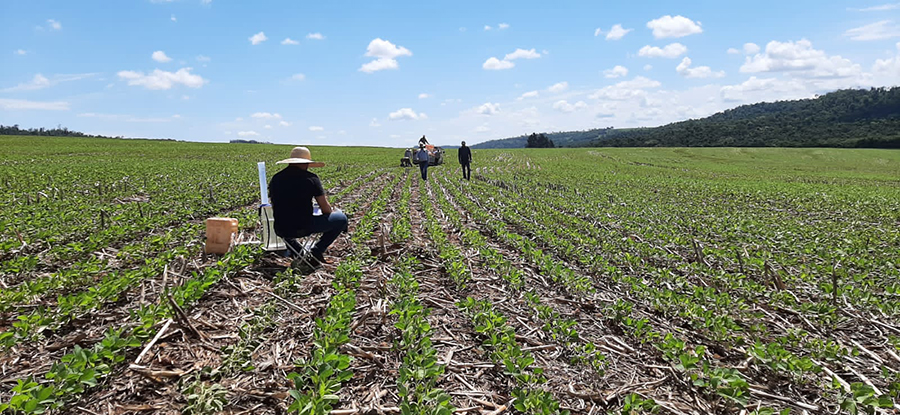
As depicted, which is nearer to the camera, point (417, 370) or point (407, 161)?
point (417, 370)

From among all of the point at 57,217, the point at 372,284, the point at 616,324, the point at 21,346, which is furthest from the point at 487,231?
the point at 57,217

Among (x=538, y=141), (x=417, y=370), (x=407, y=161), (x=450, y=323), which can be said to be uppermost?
(x=538, y=141)

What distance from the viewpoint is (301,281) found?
5602 millimetres

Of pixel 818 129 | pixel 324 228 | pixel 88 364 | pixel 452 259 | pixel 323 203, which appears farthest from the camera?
pixel 818 129

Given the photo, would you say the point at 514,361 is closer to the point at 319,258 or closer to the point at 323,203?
the point at 323,203

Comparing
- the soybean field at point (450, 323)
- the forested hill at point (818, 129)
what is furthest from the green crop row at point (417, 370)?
the forested hill at point (818, 129)

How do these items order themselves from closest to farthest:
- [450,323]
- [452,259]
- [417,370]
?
[417,370], [450,323], [452,259]

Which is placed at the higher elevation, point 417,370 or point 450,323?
point 417,370

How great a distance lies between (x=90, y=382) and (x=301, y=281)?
2.81 m

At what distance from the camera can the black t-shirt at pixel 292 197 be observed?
233 inches

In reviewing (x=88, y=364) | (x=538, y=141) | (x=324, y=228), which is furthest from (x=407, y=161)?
(x=538, y=141)

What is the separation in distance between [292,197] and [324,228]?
2.14ft

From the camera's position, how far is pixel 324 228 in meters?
6.30

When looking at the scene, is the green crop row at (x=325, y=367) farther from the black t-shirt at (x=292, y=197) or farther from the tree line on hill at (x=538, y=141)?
the tree line on hill at (x=538, y=141)
